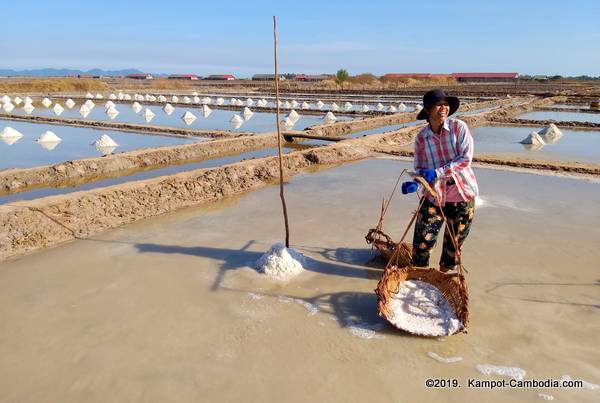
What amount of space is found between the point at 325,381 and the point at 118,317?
3.93 feet

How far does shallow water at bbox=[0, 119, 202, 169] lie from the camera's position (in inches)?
276

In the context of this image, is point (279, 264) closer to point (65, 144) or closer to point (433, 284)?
point (433, 284)

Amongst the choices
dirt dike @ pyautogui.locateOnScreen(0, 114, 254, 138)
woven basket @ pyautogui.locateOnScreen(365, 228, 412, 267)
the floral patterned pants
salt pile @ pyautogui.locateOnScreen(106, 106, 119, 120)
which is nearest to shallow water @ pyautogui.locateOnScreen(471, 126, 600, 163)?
dirt dike @ pyautogui.locateOnScreen(0, 114, 254, 138)

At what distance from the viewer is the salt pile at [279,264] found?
2.72 meters

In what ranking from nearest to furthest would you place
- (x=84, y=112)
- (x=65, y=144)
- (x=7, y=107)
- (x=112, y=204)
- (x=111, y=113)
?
(x=112, y=204) < (x=65, y=144) < (x=111, y=113) < (x=84, y=112) < (x=7, y=107)

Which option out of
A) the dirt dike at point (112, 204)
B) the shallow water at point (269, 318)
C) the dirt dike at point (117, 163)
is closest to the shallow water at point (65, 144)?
the dirt dike at point (117, 163)

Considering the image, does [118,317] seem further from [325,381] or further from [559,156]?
[559,156]

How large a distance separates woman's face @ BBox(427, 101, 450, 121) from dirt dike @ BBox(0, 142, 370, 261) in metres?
2.87

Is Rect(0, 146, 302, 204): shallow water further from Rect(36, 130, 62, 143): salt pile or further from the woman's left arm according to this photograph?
the woman's left arm

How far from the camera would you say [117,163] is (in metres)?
6.34

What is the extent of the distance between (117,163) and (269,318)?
4.97m

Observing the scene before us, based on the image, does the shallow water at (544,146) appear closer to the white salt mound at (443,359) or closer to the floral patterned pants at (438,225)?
the floral patterned pants at (438,225)

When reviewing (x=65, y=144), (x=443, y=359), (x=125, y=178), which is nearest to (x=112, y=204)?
(x=125, y=178)

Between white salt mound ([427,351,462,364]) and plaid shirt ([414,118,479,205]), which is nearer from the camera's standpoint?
white salt mound ([427,351,462,364])
